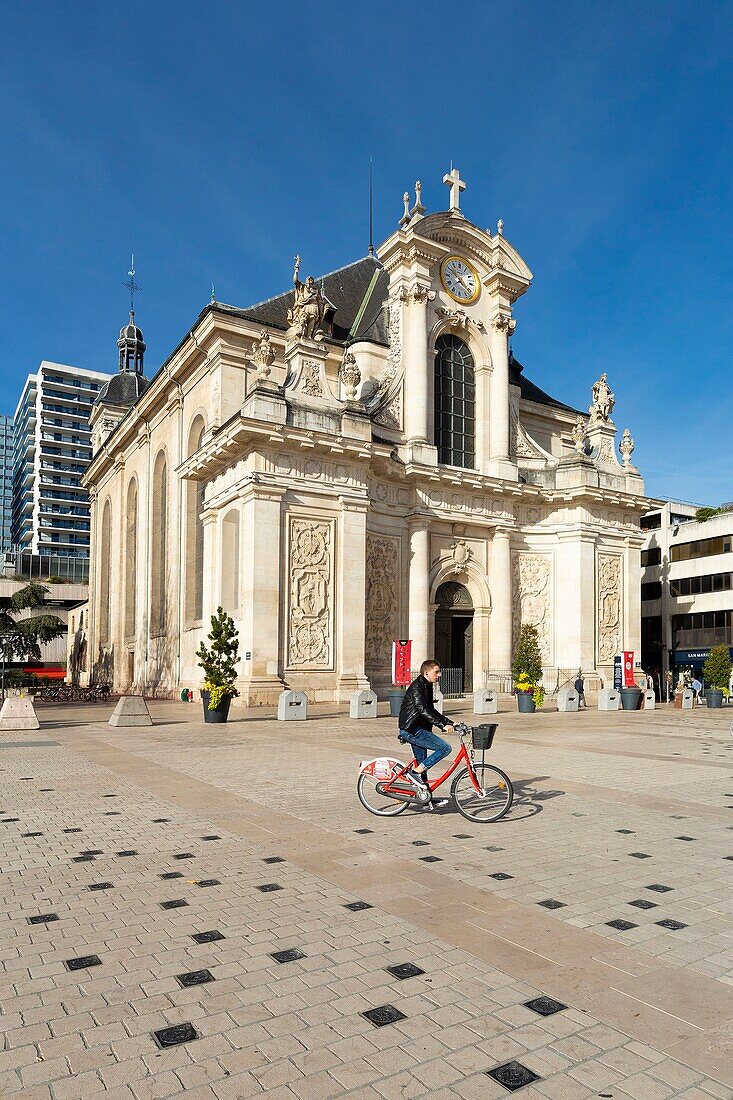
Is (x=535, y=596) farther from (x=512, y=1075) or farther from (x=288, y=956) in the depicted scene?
(x=512, y=1075)

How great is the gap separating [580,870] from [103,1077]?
181 inches

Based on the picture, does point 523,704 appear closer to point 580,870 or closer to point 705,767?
point 705,767

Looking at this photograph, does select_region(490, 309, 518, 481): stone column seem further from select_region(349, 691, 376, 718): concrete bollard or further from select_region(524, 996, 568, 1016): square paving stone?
select_region(524, 996, 568, 1016): square paving stone

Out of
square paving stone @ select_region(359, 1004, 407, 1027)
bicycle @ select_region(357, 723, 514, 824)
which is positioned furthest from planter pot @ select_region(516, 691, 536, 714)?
square paving stone @ select_region(359, 1004, 407, 1027)

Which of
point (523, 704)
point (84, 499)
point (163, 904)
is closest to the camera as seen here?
point (163, 904)

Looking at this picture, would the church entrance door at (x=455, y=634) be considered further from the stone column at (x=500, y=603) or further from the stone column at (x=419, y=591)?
the stone column at (x=419, y=591)

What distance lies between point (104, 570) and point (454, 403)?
33281mm

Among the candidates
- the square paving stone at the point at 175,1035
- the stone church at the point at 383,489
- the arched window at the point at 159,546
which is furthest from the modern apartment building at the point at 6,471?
the square paving stone at the point at 175,1035

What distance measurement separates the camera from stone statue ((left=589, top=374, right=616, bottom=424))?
131ft

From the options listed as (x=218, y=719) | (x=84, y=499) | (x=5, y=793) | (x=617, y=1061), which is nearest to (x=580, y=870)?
(x=617, y=1061)

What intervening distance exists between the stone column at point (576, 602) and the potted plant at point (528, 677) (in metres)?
3.61

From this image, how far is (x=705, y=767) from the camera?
13672 millimetres

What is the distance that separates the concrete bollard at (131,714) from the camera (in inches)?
829

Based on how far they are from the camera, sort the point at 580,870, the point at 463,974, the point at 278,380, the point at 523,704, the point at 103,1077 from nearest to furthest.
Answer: the point at 103,1077, the point at 463,974, the point at 580,870, the point at 523,704, the point at 278,380
